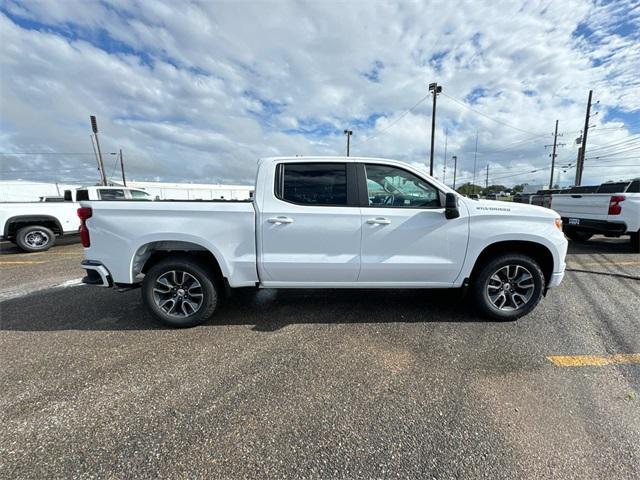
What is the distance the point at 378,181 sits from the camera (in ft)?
11.4

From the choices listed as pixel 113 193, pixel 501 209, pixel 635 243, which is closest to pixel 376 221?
pixel 501 209

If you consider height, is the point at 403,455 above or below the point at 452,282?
below

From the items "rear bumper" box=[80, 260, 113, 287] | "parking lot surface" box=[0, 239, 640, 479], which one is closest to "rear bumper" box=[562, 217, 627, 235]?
"parking lot surface" box=[0, 239, 640, 479]

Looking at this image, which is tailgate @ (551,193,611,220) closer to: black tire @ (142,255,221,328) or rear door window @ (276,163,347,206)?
rear door window @ (276,163,347,206)

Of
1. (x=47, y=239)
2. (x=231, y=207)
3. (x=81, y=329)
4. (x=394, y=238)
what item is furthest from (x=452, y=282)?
(x=47, y=239)

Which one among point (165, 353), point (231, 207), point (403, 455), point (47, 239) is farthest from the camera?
point (47, 239)

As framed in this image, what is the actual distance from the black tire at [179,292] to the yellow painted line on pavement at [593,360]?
340 cm

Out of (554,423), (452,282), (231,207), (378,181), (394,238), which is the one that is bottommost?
(554,423)

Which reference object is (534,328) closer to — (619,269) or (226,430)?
(226,430)

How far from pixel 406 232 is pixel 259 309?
2.05m

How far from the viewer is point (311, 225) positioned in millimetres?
3334

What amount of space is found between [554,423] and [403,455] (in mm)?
1104

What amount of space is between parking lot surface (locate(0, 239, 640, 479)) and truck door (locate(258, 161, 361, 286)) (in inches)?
25.0

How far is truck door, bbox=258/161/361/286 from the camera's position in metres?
3.33
